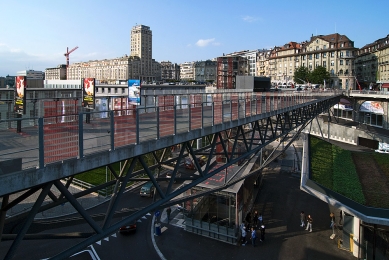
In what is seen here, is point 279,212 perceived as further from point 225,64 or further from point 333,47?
point 333,47

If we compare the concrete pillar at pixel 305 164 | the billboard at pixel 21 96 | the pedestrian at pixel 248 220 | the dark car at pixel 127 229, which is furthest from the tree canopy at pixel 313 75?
the billboard at pixel 21 96

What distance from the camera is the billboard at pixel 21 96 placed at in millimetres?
8609

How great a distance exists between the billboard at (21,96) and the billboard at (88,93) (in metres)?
2.56

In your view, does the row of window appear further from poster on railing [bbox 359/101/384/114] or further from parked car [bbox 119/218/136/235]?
parked car [bbox 119/218/136/235]

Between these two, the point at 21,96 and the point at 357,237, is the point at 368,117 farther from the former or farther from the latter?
the point at 21,96

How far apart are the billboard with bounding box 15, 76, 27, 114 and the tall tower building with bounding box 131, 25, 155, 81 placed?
551ft

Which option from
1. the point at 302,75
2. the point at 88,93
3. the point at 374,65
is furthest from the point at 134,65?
the point at 88,93

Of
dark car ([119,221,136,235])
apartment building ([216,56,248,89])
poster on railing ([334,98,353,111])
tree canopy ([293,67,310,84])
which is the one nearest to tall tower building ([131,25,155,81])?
apartment building ([216,56,248,89])

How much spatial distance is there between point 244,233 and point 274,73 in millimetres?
89444

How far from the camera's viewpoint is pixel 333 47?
263 ft

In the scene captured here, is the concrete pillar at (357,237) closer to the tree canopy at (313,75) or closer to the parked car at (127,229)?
the parked car at (127,229)

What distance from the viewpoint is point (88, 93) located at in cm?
1297

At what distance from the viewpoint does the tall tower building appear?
177 m

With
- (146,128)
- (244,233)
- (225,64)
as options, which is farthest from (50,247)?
(225,64)
